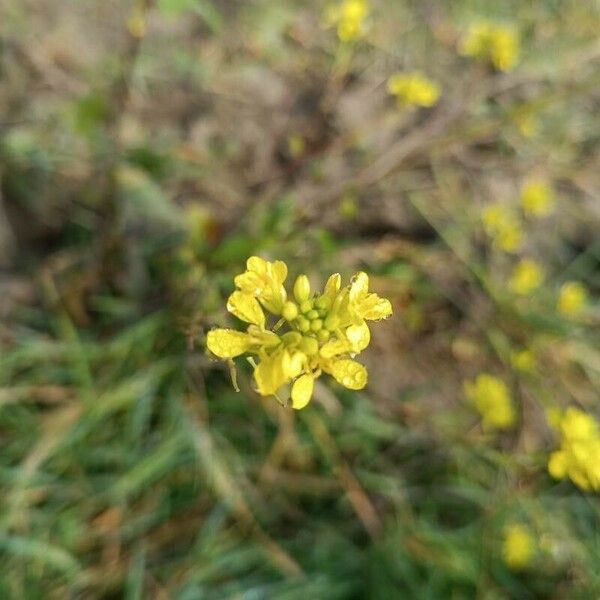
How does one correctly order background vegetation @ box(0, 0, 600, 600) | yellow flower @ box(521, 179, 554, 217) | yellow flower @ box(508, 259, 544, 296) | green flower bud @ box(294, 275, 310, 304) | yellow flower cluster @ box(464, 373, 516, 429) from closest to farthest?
green flower bud @ box(294, 275, 310, 304) → background vegetation @ box(0, 0, 600, 600) → yellow flower cluster @ box(464, 373, 516, 429) → yellow flower @ box(508, 259, 544, 296) → yellow flower @ box(521, 179, 554, 217)

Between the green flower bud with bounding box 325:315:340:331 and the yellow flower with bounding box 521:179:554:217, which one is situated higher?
the green flower bud with bounding box 325:315:340:331

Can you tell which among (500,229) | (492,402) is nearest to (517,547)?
(492,402)

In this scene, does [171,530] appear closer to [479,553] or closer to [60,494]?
[60,494]

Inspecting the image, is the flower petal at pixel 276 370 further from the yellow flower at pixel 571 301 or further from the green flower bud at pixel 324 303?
the yellow flower at pixel 571 301

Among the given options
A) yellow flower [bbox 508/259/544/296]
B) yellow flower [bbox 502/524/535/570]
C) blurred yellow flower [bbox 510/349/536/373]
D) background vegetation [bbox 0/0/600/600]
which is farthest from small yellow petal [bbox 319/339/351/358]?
yellow flower [bbox 508/259/544/296]

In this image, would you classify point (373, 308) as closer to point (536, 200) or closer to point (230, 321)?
point (230, 321)

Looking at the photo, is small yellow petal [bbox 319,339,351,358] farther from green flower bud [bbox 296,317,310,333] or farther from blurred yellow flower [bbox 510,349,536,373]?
blurred yellow flower [bbox 510,349,536,373]

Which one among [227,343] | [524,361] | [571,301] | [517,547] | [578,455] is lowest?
[517,547]
